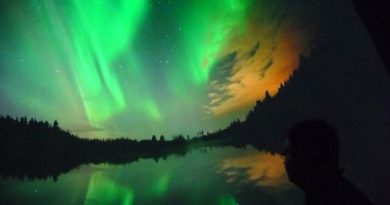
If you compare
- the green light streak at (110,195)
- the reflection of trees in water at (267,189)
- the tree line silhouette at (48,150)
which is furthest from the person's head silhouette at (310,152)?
the tree line silhouette at (48,150)

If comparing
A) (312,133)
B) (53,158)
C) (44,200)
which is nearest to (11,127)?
(53,158)

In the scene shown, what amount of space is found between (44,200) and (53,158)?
33250 millimetres

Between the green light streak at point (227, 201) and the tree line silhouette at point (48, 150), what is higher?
the tree line silhouette at point (48, 150)

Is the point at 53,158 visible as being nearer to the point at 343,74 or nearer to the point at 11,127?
the point at 11,127

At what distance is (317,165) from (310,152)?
0.04m

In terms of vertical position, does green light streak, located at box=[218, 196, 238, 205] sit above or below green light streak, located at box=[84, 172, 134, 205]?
below

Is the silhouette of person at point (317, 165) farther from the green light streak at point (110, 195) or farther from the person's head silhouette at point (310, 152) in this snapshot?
the green light streak at point (110, 195)

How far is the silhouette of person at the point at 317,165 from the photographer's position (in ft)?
3.71

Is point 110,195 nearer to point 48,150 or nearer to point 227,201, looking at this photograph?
point 227,201

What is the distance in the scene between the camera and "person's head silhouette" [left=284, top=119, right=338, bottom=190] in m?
1.18

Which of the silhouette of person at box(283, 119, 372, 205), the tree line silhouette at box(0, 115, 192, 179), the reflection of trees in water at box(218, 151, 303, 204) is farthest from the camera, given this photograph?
the tree line silhouette at box(0, 115, 192, 179)

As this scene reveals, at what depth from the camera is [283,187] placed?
48.8 ft

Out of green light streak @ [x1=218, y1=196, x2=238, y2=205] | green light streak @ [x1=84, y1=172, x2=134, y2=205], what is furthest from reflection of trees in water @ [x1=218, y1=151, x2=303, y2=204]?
green light streak @ [x1=84, y1=172, x2=134, y2=205]

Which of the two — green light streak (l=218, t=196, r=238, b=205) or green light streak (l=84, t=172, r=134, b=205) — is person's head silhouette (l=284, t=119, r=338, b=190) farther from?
green light streak (l=84, t=172, r=134, b=205)
